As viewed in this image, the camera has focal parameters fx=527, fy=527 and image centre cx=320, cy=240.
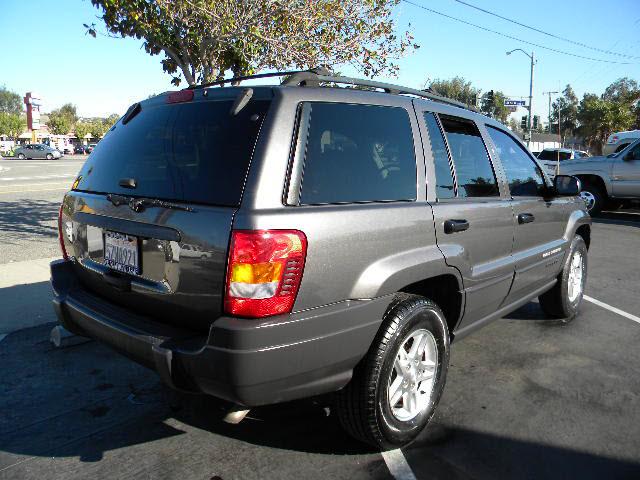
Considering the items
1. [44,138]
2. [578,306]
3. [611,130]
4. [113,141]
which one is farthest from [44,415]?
[44,138]

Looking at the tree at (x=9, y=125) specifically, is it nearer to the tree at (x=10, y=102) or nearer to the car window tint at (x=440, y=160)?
the tree at (x=10, y=102)

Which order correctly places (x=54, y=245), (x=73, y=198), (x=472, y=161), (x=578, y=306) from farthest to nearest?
(x=54, y=245), (x=578, y=306), (x=472, y=161), (x=73, y=198)

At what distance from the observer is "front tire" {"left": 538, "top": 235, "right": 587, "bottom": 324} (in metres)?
4.84

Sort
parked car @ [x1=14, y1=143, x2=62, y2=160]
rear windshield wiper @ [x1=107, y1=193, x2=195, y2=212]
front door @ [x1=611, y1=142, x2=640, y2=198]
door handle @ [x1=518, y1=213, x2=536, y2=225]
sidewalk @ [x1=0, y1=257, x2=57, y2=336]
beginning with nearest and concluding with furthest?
rear windshield wiper @ [x1=107, y1=193, x2=195, y2=212]
door handle @ [x1=518, y1=213, x2=536, y2=225]
sidewalk @ [x1=0, y1=257, x2=57, y2=336]
front door @ [x1=611, y1=142, x2=640, y2=198]
parked car @ [x1=14, y1=143, x2=62, y2=160]

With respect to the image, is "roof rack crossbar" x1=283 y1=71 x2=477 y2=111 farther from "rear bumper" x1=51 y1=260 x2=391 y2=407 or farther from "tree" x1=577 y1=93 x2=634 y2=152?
"tree" x1=577 y1=93 x2=634 y2=152

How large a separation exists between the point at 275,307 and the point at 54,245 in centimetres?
698

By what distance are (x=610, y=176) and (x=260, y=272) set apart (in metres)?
12.7

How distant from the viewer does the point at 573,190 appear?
4.32 m

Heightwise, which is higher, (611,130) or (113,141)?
(611,130)

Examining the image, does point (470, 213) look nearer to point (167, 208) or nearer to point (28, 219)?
point (167, 208)

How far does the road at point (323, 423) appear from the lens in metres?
2.66

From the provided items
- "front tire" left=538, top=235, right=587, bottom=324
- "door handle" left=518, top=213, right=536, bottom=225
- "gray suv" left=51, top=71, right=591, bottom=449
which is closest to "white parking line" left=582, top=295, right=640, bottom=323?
"front tire" left=538, top=235, right=587, bottom=324

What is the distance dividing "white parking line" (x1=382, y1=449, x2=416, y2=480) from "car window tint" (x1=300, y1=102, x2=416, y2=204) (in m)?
1.35

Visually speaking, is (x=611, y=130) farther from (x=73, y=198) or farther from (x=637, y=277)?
(x=73, y=198)
